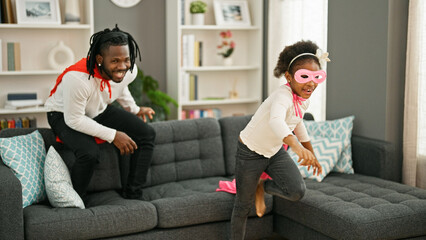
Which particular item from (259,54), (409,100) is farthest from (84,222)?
(259,54)

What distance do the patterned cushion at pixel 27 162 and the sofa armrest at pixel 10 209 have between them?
28cm

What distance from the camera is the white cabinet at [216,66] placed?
17.2 feet

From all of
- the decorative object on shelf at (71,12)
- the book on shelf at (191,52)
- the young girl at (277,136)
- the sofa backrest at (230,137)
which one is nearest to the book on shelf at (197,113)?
the book on shelf at (191,52)

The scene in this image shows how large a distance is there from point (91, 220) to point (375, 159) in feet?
6.32

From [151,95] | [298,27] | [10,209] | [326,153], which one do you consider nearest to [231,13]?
[298,27]

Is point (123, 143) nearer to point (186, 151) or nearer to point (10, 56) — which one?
point (186, 151)

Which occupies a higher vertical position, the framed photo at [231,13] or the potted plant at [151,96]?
the framed photo at [231,13]

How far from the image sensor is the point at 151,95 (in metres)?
5.11

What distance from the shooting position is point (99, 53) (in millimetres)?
3135

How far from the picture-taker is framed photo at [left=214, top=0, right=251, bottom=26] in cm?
541

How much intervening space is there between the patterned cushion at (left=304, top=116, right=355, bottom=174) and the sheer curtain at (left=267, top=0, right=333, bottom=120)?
633 mm

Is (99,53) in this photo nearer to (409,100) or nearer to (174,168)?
(174,168)

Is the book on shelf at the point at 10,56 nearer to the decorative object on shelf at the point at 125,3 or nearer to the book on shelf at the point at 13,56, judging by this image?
the book on shelf at the point at 13,56

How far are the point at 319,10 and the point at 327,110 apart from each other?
0.89 meters
